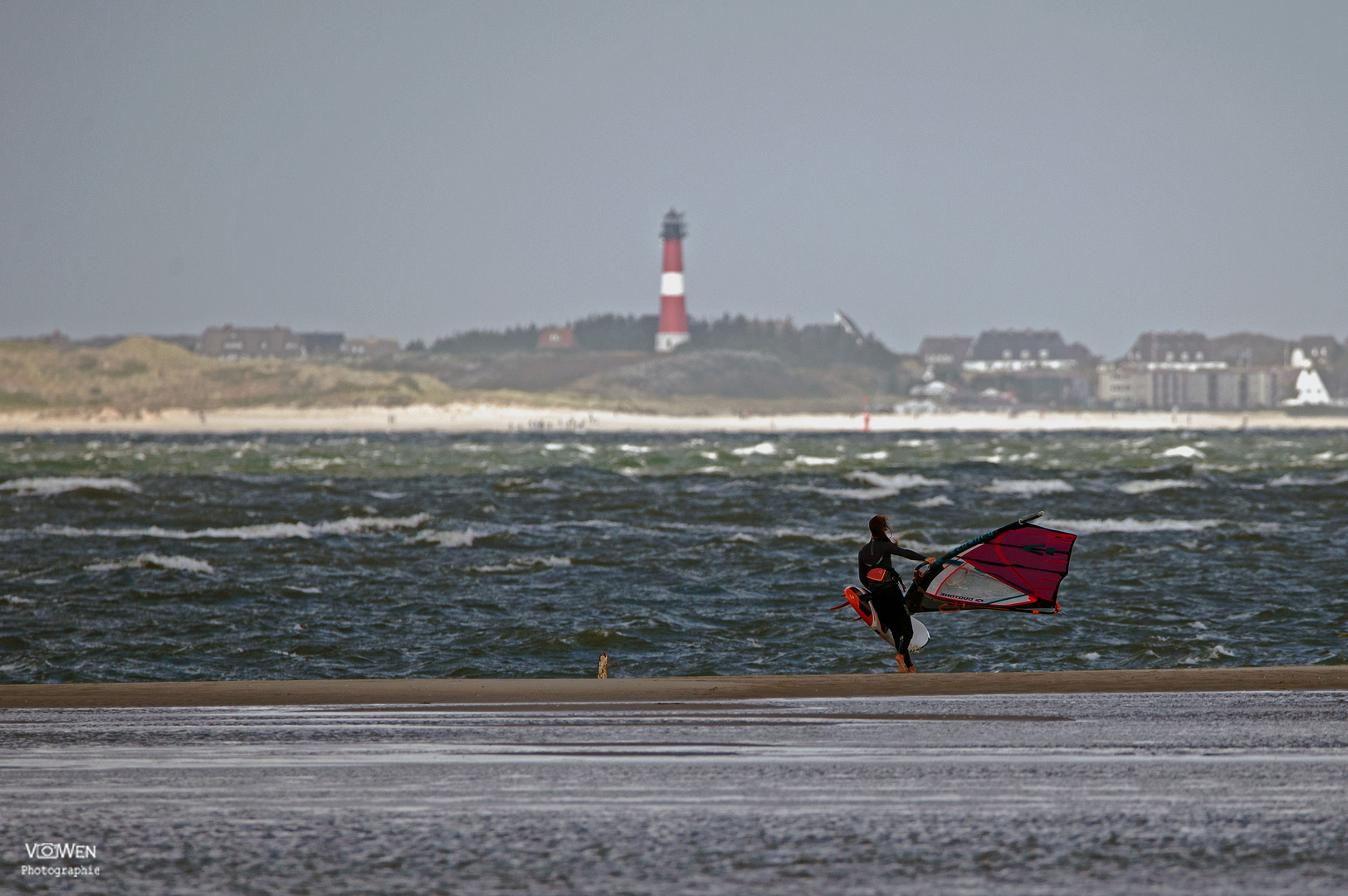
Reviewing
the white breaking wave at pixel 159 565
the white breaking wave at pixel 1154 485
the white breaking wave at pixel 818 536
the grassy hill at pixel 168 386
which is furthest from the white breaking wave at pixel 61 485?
the grassy hill at pixel 168 386

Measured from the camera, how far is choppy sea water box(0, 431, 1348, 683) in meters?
16.5

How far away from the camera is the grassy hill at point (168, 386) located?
17850 cm

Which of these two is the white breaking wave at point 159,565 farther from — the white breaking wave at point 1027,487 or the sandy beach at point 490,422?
the sandy beach at point 490,422

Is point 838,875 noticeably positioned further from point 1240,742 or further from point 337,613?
point 337,613

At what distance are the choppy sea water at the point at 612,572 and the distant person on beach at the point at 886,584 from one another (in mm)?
3432

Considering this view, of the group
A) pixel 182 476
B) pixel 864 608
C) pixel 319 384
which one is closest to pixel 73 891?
pixel 864 608

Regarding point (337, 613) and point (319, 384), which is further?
point (319, 384)

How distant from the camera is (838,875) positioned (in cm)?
573

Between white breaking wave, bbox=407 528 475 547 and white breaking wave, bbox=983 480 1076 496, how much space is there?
21522 millimetres

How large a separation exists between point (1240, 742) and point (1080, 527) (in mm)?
25373

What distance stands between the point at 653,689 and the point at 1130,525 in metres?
25.2

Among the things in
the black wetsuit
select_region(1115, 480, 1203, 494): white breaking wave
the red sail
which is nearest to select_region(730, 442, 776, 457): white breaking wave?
select_region(1115, 480, 1203, 494): white breaking wave

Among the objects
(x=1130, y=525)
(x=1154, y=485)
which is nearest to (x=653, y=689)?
(x=1130, y=525)

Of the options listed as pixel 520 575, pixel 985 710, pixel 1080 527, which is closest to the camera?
pixel 985 710
